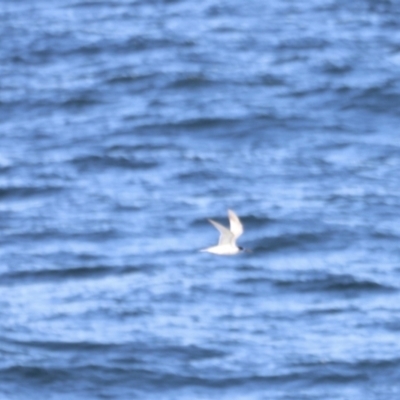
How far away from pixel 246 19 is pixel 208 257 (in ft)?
36.7

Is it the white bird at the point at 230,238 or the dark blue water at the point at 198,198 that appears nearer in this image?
the white bird at the point at 230,238

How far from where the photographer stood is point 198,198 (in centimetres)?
2455

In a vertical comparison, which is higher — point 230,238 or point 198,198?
point 230,238

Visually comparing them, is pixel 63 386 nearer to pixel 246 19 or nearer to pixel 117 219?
pixel 117 219

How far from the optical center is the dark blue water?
18562mm

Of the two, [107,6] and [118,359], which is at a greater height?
[107,6]

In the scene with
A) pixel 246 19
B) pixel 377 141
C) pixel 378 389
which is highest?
pixel 246 19

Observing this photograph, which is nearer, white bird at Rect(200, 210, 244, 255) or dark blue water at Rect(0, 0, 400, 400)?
white bird at Rect(200, 210, 244, 255)

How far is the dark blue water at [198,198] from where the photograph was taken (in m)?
18.6

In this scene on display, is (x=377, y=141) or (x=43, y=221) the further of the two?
(x=377, y=141)

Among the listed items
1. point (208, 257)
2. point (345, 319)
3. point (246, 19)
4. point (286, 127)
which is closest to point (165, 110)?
point (286, 127)

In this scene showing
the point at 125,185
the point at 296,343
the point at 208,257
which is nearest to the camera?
the point at 296,343

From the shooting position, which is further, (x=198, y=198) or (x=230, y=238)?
(x=198, y=198)

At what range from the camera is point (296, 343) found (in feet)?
62.3
